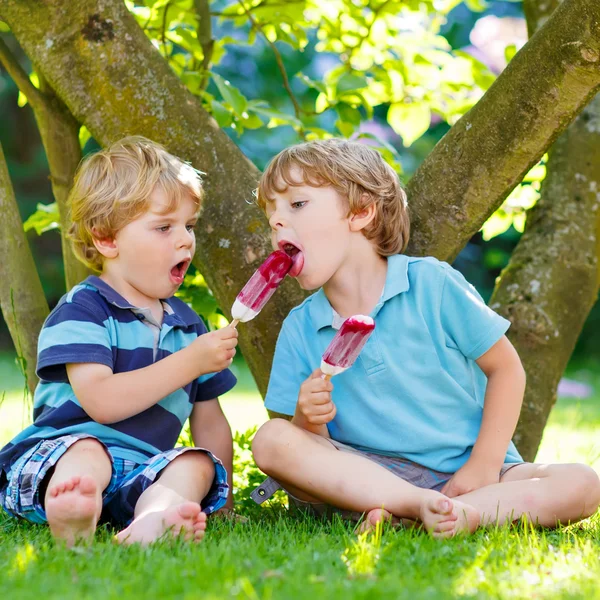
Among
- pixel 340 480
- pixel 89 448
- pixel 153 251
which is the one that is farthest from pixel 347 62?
pixel 89 448

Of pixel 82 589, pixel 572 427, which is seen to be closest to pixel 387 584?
pixel 82 589

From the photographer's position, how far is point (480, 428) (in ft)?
7.95

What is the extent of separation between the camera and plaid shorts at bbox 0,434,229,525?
7.24 ft

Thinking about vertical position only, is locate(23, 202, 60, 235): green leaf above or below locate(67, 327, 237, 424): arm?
above

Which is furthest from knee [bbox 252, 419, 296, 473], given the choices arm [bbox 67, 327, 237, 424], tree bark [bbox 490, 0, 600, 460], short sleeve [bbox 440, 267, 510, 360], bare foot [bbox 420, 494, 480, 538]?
tree bark [bbox 490, 0, 600, 460]

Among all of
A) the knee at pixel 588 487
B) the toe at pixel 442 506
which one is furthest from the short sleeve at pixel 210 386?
the knee at pixel 588 487

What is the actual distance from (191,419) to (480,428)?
93 centimetres

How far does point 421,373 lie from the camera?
2.46 meters

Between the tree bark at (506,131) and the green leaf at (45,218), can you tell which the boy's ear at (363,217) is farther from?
the green leaf at (45,218)

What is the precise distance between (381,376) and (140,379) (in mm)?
689

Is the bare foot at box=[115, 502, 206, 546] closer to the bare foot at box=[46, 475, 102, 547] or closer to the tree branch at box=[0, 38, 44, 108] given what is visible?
the bare foot at box=[46, 475, 102, 547]

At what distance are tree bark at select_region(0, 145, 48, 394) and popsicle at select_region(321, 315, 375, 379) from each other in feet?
3.61

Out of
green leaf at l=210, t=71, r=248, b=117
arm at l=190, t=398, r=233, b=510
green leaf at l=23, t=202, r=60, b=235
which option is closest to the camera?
arm at l=190, t=398, r=233, b=510

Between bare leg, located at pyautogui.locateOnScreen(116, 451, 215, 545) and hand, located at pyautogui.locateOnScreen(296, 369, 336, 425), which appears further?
hand, located at pyautogui.locateOnScreen(296, 369, 336, 425)
